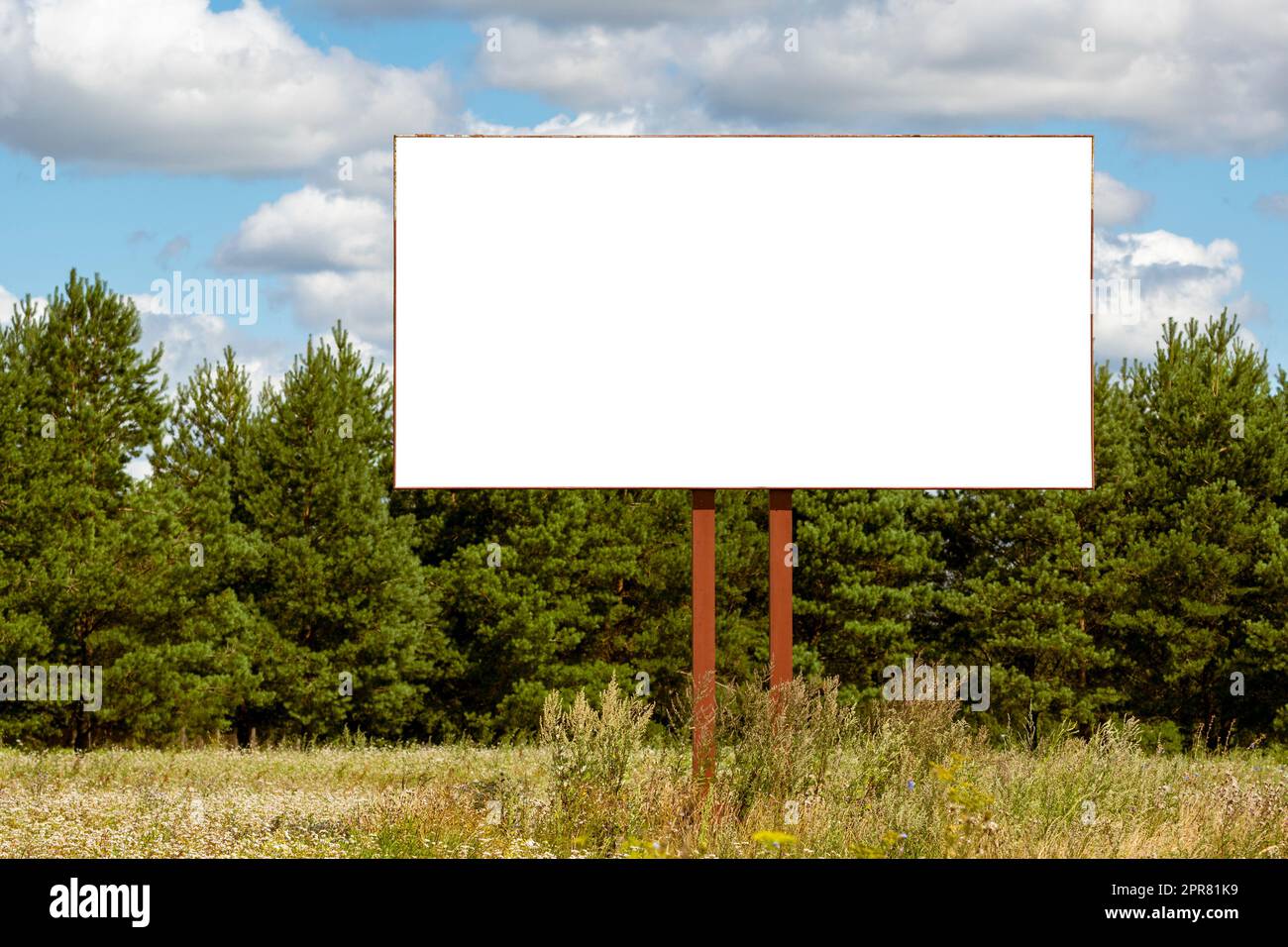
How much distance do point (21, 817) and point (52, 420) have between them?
20531 millimetres

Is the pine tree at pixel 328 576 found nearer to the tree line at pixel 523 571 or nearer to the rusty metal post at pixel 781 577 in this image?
the tree line at pixel 523 571

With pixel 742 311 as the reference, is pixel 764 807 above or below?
below

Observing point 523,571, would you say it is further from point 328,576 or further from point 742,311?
point 742,311

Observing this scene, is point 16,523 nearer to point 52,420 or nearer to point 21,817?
point 52,420

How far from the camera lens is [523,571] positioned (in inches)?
1318

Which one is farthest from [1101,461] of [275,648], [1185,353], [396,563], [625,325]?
[625,325]

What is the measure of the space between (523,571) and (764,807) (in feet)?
79.6

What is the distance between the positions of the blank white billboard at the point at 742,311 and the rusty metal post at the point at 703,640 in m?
Result: 0.41

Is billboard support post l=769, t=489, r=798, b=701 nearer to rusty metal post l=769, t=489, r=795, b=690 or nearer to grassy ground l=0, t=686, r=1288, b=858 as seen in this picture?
rusty metal post l=769, t=489, r=795, b=690

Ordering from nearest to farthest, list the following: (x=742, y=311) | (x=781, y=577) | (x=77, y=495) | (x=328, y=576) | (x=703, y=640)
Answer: (x=703, y=640), (x=742, y=311), (x=781, y=577), (x=77, y=495), (x=328, y=576)

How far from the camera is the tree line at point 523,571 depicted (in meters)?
28.5

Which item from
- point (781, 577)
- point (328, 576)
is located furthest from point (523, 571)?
point (781, 577)

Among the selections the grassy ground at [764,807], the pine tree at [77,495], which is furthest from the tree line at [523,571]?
the grassy ground at [764,807]

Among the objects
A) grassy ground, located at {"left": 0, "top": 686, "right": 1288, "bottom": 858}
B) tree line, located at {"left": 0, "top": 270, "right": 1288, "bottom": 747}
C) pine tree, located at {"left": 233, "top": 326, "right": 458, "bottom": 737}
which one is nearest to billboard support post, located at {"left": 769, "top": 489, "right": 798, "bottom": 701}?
grassy ground, located at {"left": 0, "top": 686, "right": 1288, "bottom": 858}
